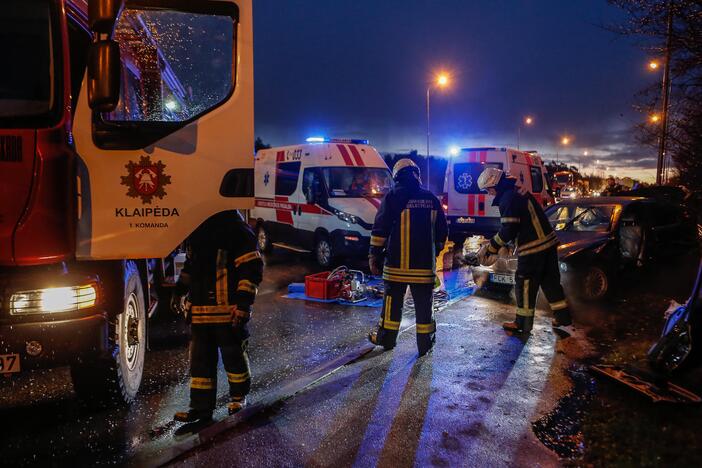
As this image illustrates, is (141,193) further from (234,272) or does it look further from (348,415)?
(348,415)

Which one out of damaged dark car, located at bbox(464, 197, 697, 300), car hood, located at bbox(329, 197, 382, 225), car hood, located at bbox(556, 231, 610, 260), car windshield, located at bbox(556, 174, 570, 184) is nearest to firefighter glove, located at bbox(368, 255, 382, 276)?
damaged dark car, located at bbox(464, 197, 697, 300)

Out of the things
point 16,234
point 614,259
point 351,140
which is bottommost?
point 614,259

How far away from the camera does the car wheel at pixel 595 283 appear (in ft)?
24.1

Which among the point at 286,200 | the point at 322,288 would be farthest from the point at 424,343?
the point at 286,200

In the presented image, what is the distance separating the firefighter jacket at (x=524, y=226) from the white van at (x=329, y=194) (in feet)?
13.2

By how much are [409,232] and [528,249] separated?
1676 millimetres

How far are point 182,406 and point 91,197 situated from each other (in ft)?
5.59

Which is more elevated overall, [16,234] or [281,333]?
[16,234]

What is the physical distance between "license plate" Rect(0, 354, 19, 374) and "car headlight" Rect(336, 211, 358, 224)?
22.9ft

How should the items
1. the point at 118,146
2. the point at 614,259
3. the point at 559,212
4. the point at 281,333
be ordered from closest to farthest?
the point at 118,146
the point at 281,333
the point at 614,259
the point at 559,212

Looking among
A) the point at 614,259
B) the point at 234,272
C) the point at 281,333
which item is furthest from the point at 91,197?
the point at 614,259

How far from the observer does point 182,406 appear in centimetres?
399

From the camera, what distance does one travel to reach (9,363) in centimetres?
298

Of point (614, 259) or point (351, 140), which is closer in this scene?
point (614, 259)
